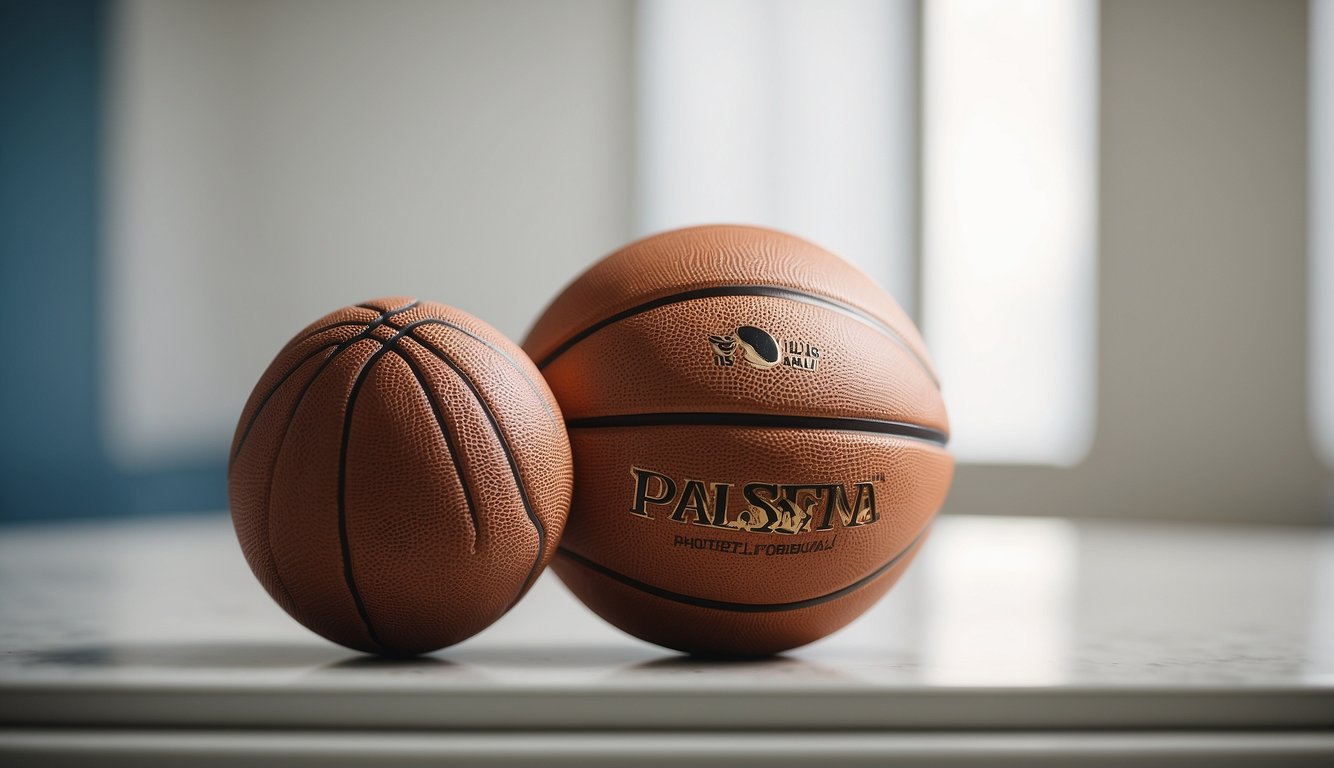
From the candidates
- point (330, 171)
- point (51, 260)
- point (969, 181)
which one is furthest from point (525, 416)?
point (969, 181)

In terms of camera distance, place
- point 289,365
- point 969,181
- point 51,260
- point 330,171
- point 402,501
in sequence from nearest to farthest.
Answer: point 402,501, point 289,365, point 51,260, point 330,171, point 969,181

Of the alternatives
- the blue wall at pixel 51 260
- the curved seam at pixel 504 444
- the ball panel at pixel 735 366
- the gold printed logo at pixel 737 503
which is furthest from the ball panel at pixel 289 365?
the blue wall at pixel 51 260

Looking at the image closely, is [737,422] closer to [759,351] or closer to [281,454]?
[759,351]

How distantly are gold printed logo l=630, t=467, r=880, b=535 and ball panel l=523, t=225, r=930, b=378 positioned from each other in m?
0.27

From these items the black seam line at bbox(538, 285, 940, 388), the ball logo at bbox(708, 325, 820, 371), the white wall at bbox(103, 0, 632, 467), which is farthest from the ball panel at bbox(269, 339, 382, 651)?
the white wall at bbox(103, 0, 632, 467)

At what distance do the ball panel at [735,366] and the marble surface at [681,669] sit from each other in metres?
0.35

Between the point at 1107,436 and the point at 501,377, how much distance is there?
17.4 feet

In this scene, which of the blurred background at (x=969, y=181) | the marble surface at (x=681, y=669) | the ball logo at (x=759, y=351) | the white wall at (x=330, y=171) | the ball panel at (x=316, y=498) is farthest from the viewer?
the blurred background at (x=969, y=181)

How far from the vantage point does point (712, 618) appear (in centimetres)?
160

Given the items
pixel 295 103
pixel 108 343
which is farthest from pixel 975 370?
pixel 108 343

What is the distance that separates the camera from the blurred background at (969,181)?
607 cm

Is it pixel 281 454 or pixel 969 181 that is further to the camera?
pixel 969 181

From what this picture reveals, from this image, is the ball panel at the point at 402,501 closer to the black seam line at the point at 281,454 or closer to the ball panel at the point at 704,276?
the black seam line at the point at 281,454

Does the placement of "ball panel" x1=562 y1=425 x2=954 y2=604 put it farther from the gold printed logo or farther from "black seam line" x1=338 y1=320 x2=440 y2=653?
"black seam line" x1=338 y1=320 x2=440 y2=653
